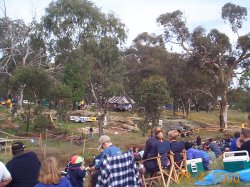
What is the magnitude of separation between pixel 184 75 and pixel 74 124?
37.0ft

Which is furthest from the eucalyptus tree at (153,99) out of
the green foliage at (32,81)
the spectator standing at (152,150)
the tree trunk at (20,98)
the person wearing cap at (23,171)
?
the person wearing cap at (23,171)

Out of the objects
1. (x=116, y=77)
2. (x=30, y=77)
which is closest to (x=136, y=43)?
(x=116, y=77)

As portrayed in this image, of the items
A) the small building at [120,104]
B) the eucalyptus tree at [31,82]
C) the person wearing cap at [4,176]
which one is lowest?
the person wearing cap at [4,176]

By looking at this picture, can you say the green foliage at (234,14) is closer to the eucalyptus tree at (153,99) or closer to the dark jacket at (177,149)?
the eucalyptus tree at (153,99)

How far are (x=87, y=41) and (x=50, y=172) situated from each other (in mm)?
27204

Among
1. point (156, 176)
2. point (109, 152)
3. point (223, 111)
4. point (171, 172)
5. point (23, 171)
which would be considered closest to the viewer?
point (23, 171)

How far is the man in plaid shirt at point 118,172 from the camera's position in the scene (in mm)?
5289

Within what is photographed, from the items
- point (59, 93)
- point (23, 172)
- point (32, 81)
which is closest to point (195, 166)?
point (23, 172)

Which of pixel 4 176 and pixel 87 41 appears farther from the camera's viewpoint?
pixel 87 41

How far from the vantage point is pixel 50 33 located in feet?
102

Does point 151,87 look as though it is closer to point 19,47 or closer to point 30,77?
point 30,77

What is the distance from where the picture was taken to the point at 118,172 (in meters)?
5.33

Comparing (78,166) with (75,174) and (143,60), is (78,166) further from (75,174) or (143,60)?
(143,60)

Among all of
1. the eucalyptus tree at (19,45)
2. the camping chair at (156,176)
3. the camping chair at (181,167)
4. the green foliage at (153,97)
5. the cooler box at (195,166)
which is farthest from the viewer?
the eucalyptus tree at (19,45)
